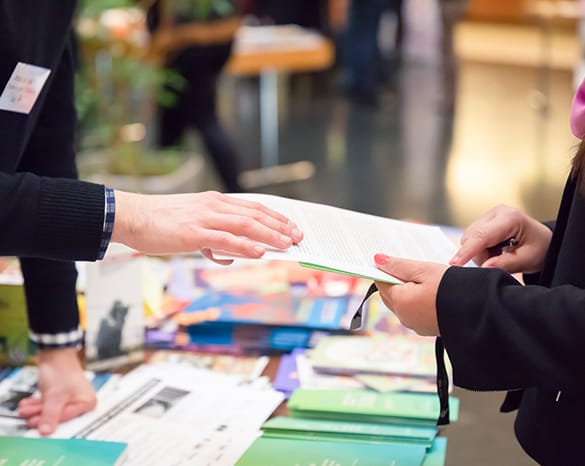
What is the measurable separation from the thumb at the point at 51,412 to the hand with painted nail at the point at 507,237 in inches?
24.5

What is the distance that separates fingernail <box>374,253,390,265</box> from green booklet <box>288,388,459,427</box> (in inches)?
12.4

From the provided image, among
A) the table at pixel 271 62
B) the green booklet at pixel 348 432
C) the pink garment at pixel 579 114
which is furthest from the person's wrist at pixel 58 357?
the table at pixel 271 62

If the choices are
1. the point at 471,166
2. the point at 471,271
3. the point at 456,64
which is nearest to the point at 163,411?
the point at 471,271

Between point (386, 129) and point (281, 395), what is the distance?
5.63m

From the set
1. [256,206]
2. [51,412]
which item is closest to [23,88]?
[256,206]

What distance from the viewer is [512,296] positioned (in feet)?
3.45

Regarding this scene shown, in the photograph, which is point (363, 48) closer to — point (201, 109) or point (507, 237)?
point (201, 109)

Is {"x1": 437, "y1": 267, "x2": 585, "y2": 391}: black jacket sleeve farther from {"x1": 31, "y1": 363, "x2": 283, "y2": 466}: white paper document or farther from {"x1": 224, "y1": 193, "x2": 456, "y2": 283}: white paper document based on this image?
{"x1": 31, "y1": 363, "x2": 283, "y2": 466}: white paper document

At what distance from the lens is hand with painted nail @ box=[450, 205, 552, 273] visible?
1.31 meters

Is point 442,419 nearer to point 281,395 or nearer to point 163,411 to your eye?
point 281,395

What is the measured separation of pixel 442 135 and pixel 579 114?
223 inches

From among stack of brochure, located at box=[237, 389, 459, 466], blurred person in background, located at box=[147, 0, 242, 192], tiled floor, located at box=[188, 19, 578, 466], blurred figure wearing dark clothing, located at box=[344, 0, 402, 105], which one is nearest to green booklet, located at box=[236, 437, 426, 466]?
stack of brochure, located at box=[237, 389, 459, 466]

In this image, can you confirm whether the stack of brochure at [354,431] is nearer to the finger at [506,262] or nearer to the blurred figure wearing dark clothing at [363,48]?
the finger at [506,262]

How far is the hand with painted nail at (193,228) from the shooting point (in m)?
1.16
